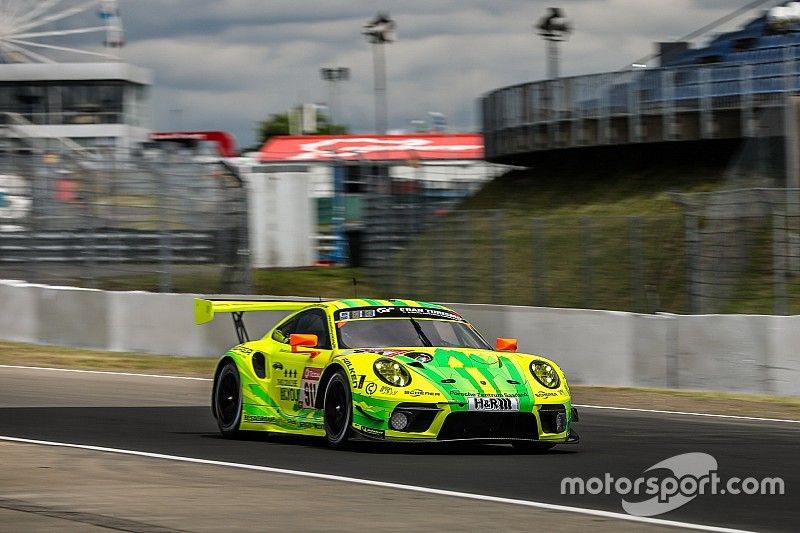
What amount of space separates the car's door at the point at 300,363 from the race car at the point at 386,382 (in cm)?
1

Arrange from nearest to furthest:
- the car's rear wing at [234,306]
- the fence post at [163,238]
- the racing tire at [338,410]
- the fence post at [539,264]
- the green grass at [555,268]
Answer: the racing tire at [338,410]
the car's rear wing at [234,306]
the green grass at [555,268]
the fence post at [539,264]
the fence post at [163,238]

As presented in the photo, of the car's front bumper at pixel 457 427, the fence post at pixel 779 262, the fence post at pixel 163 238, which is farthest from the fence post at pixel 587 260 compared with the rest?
the car's front bumper at pixel 457 427

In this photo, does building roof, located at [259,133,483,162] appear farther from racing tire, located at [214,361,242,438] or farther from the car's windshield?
the car's windshield

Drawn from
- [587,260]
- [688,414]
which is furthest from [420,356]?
[587,260]

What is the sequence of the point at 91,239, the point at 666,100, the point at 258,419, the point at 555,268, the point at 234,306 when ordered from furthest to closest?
1. the point at 666,100
2. the point at 91,239
3. the point at 555,268
4. the point at 234,306
5. the point at 258,419

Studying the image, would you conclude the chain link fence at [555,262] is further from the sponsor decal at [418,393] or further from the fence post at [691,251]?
the sponsor decal at [418,393]

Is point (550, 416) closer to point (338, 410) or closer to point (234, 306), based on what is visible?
point (338, 410)

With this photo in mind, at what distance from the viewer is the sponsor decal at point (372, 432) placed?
9227 millimetres

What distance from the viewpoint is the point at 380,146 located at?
194ft

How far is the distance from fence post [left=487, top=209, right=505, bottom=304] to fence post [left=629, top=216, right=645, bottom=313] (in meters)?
2.19

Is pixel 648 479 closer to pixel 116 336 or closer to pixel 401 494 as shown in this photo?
pixel 401 494

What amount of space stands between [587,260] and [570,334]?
62.9 inches

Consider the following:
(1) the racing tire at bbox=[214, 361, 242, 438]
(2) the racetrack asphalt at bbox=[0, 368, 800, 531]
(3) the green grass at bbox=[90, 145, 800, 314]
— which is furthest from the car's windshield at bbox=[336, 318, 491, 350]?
(3) the green grass at bbox=[90, 145, 800, 314]

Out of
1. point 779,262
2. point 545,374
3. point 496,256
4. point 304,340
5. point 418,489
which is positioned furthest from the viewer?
point 496,256
